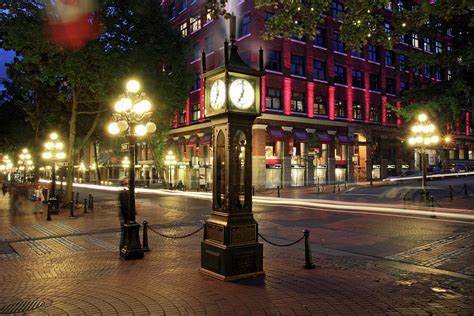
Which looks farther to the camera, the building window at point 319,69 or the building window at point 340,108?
the building window at point 340,108

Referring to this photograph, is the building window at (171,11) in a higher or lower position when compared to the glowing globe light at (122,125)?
higher

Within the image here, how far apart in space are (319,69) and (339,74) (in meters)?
3.10

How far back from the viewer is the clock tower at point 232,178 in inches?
295

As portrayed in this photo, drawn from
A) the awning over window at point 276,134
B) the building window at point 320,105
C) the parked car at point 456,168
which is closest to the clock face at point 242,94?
the awning over window at point 276,134

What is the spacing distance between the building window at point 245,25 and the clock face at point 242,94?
31.9 metres

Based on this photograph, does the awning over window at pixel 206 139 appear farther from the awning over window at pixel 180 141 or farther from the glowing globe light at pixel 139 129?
the glowing globe light at pixel 139 129

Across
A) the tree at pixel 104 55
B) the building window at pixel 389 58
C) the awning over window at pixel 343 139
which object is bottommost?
the awning over window at pixel 343 139

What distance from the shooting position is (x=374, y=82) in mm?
48438

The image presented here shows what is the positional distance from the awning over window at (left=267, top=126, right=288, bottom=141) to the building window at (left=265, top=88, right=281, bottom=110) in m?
2.11

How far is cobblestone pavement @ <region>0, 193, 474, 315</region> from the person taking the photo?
598 cm

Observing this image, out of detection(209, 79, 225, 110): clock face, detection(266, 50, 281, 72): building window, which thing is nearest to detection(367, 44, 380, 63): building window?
detection(266, 50, 281, 72): building window

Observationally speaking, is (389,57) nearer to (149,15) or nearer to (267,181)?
(267,181)

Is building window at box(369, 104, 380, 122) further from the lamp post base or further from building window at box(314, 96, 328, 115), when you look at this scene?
the lamp post base

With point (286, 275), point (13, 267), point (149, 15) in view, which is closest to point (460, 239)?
point (286, 275)
